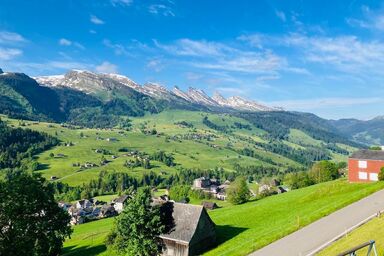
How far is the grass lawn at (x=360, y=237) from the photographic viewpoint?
31172mm

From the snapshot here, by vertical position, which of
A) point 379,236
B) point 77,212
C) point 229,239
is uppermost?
point 379,236

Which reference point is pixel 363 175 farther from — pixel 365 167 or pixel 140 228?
pixel 140 228

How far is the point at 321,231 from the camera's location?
140 feet

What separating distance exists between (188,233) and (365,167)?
47.7 metres

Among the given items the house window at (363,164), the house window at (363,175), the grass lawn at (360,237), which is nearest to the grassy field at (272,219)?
the house window at (363,175)

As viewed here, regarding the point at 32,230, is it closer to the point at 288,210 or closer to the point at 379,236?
the point at 379,236

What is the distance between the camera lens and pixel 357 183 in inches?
3110

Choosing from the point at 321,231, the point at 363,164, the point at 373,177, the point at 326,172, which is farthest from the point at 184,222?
the point at 326,172

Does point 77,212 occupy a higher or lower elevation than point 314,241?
lower

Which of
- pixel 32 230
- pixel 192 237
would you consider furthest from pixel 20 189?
pixel 192 237

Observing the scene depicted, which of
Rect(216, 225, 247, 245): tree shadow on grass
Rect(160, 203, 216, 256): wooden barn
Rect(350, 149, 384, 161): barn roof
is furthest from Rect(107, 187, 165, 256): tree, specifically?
Rect(350, 149, 384, 161): barn roof

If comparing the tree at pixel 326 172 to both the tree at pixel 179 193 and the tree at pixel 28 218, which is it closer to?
the tree at pixel 179 193

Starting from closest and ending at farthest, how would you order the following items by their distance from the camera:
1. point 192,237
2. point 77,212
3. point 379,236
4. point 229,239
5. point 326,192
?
point 379,236
point 192,237
point 229,239
point 326,192
point 77,212

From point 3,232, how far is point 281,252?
110 ft
